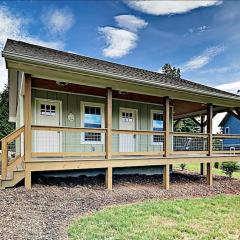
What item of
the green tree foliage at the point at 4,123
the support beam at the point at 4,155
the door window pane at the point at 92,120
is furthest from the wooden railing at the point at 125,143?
the green tree foliage at the point at 4,123

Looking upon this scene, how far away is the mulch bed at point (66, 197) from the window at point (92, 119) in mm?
1638

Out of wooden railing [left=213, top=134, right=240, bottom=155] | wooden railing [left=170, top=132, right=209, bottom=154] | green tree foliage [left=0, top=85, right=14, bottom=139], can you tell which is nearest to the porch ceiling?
wooden railing [left=213, top=134, right=240, bottom=155]

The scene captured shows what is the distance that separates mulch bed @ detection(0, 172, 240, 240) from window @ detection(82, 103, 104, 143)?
1.64 meters

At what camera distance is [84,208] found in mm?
6625

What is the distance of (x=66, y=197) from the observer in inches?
284

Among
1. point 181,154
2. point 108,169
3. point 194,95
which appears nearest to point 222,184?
point 181,154

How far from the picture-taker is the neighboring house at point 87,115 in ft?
24.7

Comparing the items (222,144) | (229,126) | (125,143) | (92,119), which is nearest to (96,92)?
(92,119)

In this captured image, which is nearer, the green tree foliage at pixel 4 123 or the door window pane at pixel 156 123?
the door window pane at pixel 156 123

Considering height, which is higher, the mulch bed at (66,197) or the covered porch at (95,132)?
the covered porch at (95,132)

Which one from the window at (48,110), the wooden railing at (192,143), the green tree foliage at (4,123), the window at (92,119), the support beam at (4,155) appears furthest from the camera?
the green tree foliage at (4,123)

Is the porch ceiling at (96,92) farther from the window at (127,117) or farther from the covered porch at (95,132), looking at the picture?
the window at (127,117)

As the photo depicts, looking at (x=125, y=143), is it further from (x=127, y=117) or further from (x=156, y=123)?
(x=156, y=123)

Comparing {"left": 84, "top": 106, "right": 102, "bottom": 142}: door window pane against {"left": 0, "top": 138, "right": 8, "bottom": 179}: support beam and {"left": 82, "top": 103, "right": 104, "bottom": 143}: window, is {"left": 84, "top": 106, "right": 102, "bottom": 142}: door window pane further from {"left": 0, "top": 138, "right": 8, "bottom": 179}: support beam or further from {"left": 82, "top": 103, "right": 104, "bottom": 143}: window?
{"left": 0, "top": 138, "right": 8, "bottom": 179}: support beam
